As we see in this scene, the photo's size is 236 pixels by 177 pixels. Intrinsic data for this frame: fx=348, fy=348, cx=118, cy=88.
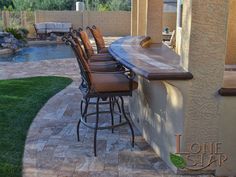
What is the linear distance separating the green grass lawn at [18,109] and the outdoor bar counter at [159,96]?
50.5 inches

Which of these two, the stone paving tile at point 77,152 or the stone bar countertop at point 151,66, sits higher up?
the stone bar countertop at point 151,66

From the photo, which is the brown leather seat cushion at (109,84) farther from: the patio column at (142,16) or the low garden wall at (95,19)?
the low garden wall at (95,19)

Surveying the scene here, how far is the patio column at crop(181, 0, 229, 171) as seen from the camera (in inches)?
102

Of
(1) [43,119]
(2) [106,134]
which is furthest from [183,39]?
(1) [43,119]

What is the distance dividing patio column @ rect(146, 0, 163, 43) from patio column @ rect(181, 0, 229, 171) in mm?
2285

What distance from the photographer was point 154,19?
5.14 metres

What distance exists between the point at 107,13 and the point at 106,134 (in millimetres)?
16224

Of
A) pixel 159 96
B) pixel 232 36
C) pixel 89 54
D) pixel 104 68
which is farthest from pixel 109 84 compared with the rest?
pixel 232 36

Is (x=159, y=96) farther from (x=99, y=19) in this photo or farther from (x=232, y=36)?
(x=99, y=19)

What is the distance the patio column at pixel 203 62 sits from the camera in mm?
2596

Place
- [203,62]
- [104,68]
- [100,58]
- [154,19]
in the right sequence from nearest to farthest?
[203,62] → [104,68] → [100,58] → [154,19]

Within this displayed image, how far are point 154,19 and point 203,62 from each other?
2606mm
